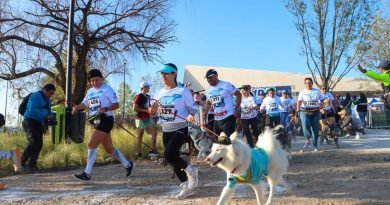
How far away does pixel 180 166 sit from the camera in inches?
238

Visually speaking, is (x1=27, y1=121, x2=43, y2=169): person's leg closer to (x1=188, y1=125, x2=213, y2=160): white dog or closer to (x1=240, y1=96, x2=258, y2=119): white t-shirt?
(x1=188, y1=125, x2=213, y2=160): white dog

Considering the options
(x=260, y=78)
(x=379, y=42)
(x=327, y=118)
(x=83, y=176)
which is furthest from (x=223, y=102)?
(x=260, y=78)

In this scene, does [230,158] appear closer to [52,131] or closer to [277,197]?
[277,197]

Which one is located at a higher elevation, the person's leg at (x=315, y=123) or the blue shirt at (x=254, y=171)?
the person's leg at (x=315, y=123)

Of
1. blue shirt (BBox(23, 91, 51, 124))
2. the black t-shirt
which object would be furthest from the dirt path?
the black t-shirt

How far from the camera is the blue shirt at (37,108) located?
889 centimetres

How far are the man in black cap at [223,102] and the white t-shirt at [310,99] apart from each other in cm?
372

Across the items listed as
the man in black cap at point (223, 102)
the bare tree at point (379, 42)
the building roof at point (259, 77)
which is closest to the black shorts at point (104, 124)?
the man in black cap at point (223, 102)

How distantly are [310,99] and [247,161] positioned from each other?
687cm

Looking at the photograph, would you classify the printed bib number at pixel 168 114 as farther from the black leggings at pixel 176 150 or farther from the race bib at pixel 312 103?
the race bib at pixel 312 103

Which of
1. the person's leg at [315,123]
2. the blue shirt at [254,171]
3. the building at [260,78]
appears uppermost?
the building at [260,78]

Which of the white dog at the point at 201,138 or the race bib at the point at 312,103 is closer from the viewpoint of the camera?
the white dog at the point at 201,138

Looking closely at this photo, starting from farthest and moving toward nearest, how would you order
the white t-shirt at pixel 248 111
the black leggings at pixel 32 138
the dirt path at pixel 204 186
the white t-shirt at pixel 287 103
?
the white t-shirt at pixel 287 103 < the white t-shirt at pixel 248 111 < the black leggings at pixel 32 138 < the dirt path at pixel 204 186

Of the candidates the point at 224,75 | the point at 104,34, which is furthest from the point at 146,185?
the point at 224,75
